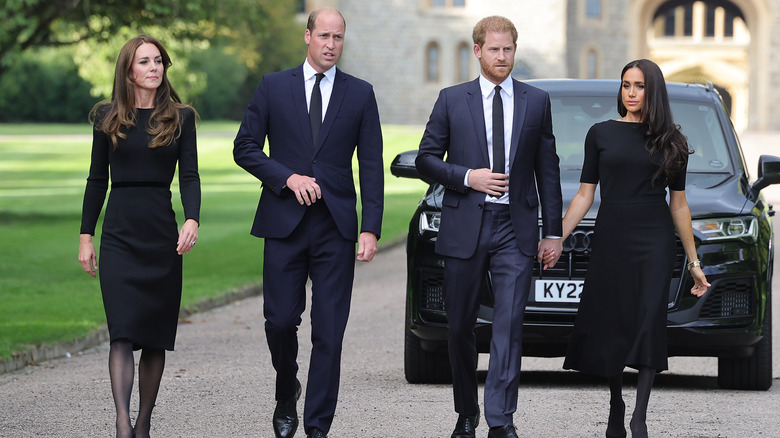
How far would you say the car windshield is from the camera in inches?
332

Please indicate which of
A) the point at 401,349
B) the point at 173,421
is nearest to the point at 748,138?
the point at 401,349

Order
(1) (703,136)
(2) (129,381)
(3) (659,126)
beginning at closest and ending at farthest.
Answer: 1. (2) (129,381)
2. (3) (659,126)
3. (1) (703,136)

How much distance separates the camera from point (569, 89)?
8.83m

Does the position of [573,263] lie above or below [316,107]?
below

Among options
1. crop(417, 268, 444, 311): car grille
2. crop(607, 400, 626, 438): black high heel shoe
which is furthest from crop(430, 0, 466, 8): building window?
crop(607, 400, 626, 438): black high heel shoe

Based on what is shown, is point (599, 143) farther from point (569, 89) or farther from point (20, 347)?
point (20, 347)

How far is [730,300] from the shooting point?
24.8ft

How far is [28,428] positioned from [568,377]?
139 inches

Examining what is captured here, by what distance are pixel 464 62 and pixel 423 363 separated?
6483 cm

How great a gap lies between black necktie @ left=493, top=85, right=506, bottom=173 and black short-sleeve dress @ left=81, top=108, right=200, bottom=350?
134 cm

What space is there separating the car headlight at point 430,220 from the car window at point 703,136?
1.66 metres

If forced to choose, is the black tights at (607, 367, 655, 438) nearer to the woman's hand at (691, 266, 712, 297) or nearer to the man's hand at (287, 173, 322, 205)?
the woman's hand at (691, 266, 712, 297)

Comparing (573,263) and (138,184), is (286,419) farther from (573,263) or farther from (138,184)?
(573,263)

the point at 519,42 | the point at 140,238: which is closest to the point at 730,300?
the point at 140,238
